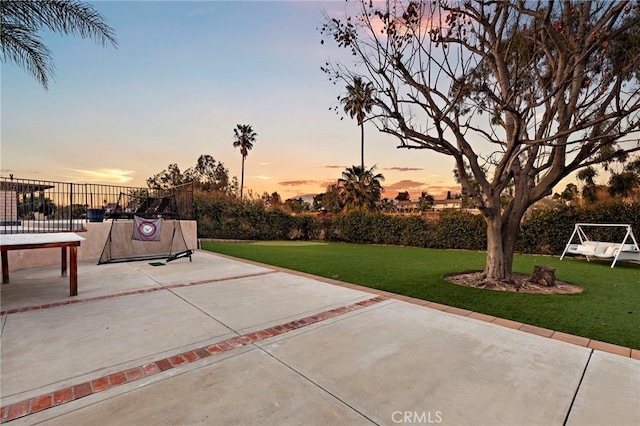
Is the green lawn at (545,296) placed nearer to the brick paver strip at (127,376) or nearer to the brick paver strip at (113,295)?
the brick paver strip at (113,295)

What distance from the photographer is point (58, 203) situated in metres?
8.05

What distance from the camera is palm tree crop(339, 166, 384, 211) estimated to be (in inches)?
914

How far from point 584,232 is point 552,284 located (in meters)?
6.27

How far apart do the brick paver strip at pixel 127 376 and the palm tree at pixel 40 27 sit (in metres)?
6.88

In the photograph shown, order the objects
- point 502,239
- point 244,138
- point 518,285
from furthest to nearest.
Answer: point 244,138 → point 502,239 → point 518,285

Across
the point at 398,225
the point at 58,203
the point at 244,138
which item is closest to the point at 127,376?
the point at 58,203

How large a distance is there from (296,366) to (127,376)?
1177mm

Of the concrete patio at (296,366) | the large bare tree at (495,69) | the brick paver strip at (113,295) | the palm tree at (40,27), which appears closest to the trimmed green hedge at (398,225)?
the large bare tree at (495,69)

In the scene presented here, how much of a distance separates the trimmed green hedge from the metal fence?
578cm

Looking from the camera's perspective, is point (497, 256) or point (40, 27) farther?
Answer: point (40, 27)

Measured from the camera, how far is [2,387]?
79.6 inches

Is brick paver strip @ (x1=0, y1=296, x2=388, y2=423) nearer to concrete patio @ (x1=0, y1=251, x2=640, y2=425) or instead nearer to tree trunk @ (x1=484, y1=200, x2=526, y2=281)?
concrete patio @ (x1=0, y1=251, x2=640, y2=425)

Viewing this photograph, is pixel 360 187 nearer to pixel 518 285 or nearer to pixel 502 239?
pixel 502 239

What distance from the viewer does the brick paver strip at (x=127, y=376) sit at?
1.82 m
